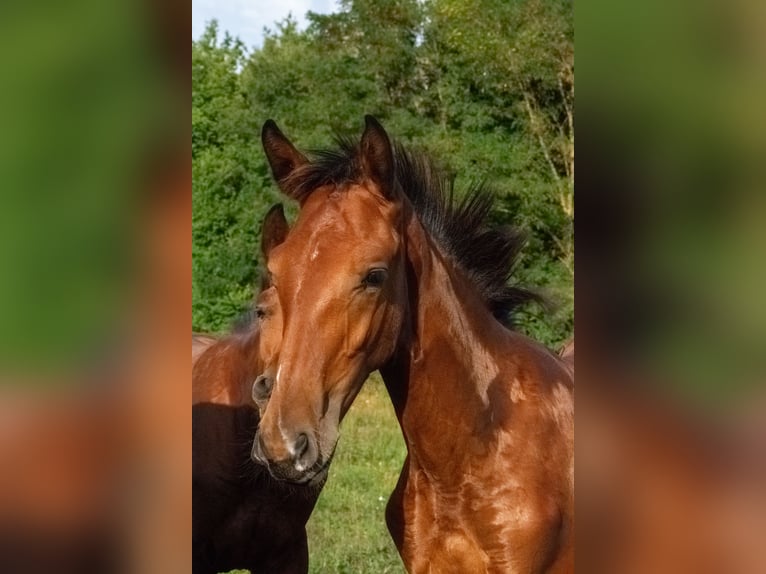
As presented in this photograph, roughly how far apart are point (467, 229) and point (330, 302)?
0.80 m

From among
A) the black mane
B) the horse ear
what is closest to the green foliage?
the horse ear

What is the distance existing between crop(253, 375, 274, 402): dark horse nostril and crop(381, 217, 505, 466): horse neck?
1.13 feet

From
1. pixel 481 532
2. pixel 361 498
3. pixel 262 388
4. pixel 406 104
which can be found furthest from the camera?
pixel 406 104

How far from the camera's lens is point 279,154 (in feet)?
8.40

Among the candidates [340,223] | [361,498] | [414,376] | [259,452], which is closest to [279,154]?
[340,223]

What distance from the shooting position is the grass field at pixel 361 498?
15.5ft

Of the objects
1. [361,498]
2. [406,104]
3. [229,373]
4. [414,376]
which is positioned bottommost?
[361,498]

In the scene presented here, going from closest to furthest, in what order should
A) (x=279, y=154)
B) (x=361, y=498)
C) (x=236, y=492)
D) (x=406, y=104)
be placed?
1. (x=279, y=154)
2. (x=236, y=492)
3. (x=361, y=498)
4. (x=406, y=104)

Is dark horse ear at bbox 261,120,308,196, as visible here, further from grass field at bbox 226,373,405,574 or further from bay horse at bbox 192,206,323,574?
grass field at bbox 226,373,405,574

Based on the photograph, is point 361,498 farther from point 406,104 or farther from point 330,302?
point 406,104

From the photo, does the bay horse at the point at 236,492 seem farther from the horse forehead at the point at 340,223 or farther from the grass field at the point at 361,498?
the grass field at the point at 361,498
